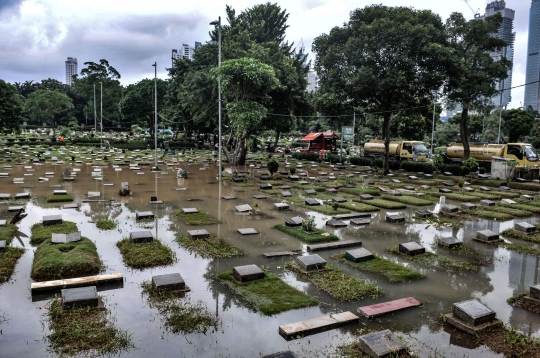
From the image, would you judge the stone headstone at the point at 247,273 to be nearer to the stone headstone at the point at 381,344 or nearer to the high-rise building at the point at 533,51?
the stone headstone at the point at 381,344

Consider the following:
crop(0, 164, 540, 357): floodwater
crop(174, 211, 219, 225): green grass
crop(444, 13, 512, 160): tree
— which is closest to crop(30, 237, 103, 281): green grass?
crop(0, 164, 540, 357): floodwater

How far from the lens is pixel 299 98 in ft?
105

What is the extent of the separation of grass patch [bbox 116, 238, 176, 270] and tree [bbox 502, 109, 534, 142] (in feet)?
175

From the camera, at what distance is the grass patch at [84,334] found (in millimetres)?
5648

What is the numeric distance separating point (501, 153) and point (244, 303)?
90.9 ft

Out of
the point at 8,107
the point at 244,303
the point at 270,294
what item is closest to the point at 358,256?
the point at 270,294

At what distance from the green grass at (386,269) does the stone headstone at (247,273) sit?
2376mm

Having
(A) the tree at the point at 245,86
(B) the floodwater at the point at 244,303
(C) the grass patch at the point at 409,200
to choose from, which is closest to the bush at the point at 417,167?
(C) the grass patch at the point at 409,200

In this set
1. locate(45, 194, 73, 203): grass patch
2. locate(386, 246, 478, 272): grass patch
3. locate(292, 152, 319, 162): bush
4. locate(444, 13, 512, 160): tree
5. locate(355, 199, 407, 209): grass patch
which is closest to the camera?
locate(386, 246, 478, 272): grass patch

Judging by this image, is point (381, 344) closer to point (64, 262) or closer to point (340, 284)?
point (340, 284)

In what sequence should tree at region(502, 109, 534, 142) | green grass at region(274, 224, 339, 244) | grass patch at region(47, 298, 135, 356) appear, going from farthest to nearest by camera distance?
tree at region(502, 109, 534, 142), green grass at region(274, 224, 339, 244), grass patch at region(47, 298, 135, 356)

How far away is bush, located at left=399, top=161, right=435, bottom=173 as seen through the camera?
29325 mm

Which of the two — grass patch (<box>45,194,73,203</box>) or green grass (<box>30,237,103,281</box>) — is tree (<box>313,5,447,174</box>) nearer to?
grass patch (<box>45,194,73,203</box>)

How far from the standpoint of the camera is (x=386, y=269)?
29.9 ft
